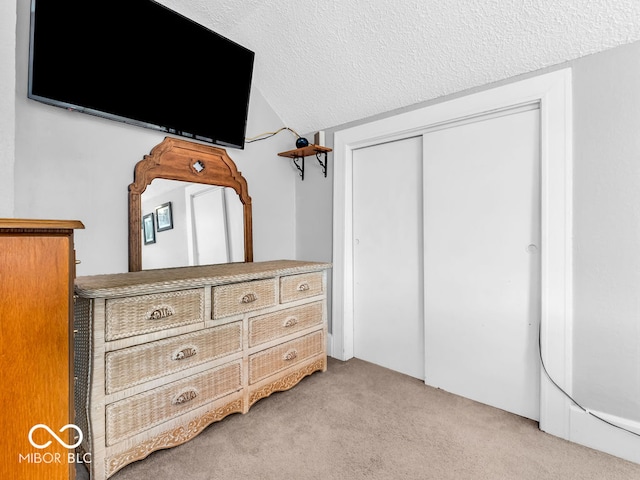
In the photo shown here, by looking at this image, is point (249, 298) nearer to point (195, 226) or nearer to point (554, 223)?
point (195, 226)

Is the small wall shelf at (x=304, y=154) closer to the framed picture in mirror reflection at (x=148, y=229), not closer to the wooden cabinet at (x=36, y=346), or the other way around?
the framed picture in mirror reflection at (x=148, y=229)

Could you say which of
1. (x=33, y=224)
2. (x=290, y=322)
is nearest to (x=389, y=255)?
(x=290, y=322)

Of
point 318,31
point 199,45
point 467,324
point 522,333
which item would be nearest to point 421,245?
point 467,324

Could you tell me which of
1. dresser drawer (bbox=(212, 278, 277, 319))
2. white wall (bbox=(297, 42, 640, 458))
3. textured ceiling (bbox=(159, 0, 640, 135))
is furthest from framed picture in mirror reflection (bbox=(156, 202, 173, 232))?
white wall (bbox=(297, 42, 640, 458))

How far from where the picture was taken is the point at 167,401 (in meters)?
1.52

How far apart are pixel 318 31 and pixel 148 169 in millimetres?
1445

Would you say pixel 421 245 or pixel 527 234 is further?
pixel 421 245

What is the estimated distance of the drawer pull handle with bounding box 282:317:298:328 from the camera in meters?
2.10

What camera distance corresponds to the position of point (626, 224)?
1543 mm

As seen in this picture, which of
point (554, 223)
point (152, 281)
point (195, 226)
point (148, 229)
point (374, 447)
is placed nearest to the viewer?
point (152, 281)

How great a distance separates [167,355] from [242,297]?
0.47 metres

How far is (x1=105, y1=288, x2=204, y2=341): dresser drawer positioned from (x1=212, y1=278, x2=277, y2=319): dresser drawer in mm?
96

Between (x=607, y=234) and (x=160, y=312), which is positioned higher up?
(x=607, y=234)

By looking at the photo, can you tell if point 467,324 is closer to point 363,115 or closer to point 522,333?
point 522,333
